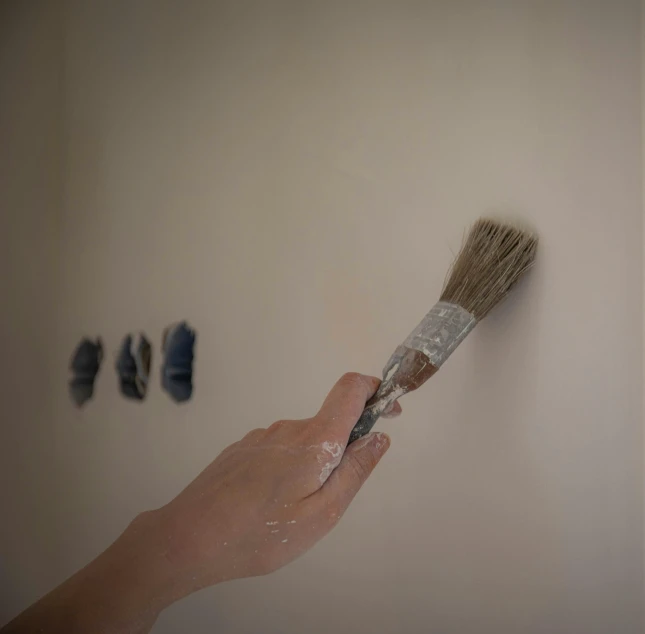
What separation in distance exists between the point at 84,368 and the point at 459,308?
3.33 feet

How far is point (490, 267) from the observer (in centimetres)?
77

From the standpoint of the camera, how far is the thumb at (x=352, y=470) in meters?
0.69

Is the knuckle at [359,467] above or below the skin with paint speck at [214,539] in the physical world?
below

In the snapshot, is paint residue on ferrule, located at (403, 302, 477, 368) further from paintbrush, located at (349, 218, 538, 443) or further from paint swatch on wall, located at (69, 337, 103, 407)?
paint swatch on wall, located at (69, 337, 103, 407)

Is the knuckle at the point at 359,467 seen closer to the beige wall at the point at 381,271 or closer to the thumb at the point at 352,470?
the thumb at the point at 352,470

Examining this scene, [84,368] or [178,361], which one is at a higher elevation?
[84,368]

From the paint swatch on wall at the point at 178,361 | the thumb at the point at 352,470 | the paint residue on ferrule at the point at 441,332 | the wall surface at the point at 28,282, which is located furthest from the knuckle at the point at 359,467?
the wall surface at the point at 28,282

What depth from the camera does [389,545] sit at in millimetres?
938

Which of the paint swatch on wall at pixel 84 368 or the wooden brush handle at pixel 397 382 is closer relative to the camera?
the wooden brush handle at pixel 397 382

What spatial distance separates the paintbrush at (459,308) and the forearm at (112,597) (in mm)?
285

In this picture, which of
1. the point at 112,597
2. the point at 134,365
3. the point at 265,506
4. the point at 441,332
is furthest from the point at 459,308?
the point at 134,365

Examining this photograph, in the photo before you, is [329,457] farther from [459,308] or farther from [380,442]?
[459,308]

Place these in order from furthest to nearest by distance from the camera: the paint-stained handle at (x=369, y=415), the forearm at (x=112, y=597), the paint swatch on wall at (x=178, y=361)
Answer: the paint swatch on wall at (x=178, y=361) → the paint-stained handle at (x=369, y=415) → the forearm at (x=112, y=597)

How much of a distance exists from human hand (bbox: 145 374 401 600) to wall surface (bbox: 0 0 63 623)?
98 centimetres
